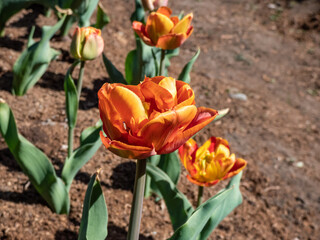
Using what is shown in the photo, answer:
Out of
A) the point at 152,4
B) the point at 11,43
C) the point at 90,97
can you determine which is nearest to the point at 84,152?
the point at 152,4

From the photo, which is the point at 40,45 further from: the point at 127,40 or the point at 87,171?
the point at 127,40

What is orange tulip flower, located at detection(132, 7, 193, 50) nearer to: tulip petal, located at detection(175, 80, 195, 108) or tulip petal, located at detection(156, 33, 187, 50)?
tulip petal, located at detection(156, 33, 187, 50)

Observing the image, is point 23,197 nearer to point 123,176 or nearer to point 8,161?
point 8,161

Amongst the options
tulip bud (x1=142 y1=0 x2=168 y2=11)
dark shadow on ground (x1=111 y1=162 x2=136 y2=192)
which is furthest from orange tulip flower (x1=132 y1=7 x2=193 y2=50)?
dark shadow on ground (x1=111 y1=162 x2=136 y2=192)

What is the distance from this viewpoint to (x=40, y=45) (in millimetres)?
2172

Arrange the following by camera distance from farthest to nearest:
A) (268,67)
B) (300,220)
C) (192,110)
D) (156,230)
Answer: (268,67), (300,220), (156,230), (192,110)

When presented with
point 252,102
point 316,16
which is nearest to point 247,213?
point 252,102

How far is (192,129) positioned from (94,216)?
1.28 feet

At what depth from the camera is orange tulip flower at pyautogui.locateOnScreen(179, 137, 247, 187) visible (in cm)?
134

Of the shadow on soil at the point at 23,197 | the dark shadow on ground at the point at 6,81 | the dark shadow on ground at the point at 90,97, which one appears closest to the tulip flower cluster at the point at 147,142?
the shadow on soil at the point at 23,197

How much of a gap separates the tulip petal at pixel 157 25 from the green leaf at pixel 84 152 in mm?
379

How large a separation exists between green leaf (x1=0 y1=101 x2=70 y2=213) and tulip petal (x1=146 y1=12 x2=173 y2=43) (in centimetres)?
57

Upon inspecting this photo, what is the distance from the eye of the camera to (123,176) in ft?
6.57

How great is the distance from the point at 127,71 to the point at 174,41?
0.67 m
